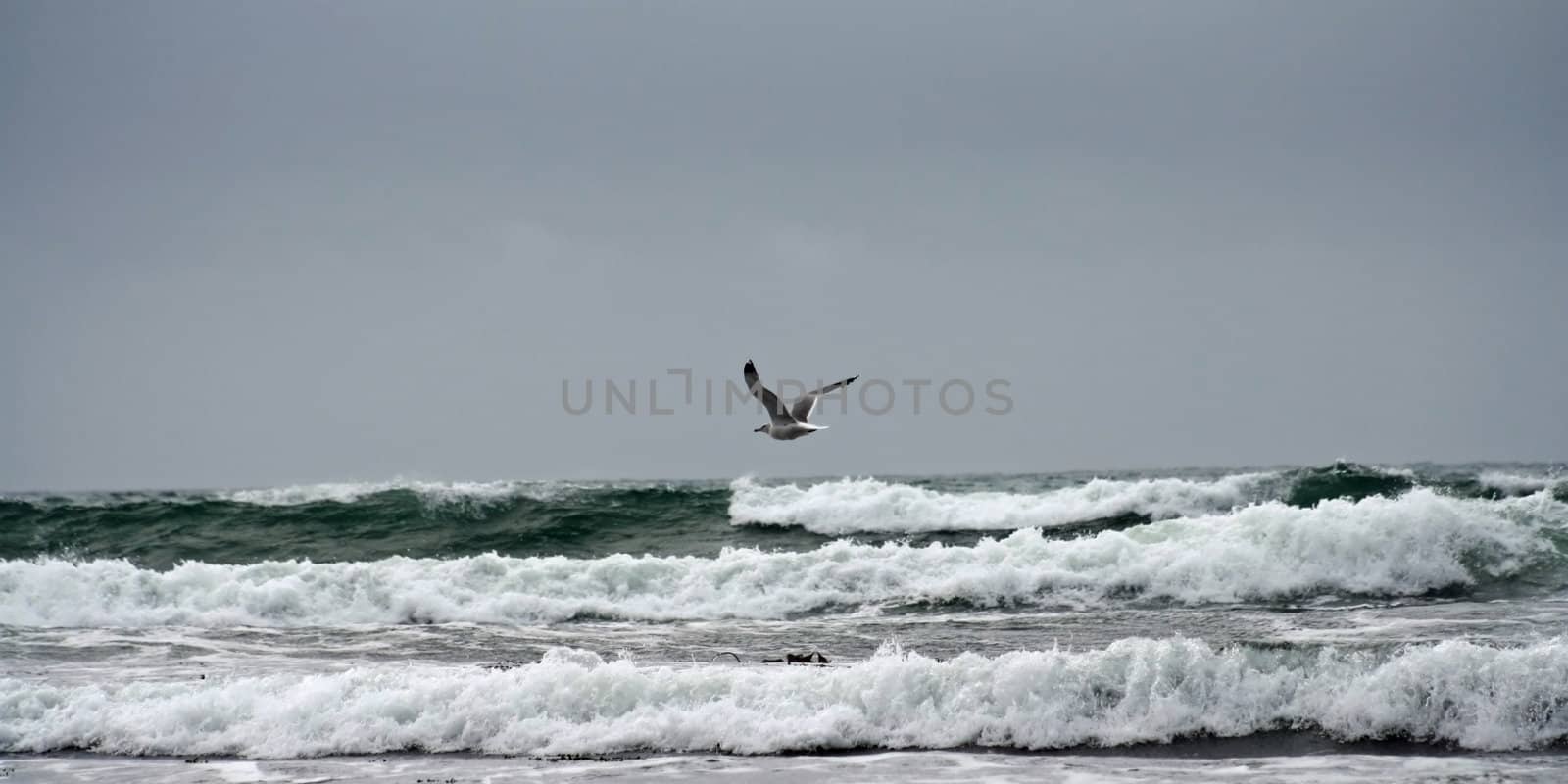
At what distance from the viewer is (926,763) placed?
931cm

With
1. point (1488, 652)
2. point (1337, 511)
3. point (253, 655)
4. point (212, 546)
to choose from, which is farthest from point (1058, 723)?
point (212, 546)

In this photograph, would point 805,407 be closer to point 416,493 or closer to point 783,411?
point 783,411

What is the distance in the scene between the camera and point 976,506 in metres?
24.7

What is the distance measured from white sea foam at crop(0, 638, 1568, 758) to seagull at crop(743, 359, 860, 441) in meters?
3.72

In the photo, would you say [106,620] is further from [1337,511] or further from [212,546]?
[1337,511]

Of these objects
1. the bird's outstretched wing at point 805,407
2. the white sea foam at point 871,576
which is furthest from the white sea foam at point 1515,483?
the bird's outstretched wing at point 805,407

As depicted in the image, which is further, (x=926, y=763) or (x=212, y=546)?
(x=212, y=546)

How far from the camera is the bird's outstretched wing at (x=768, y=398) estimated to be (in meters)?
14.4

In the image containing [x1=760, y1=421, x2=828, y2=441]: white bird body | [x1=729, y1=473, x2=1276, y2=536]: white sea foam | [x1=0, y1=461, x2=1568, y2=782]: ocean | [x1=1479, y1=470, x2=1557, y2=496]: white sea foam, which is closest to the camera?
[x1=0, y1=461, x2=1568, y2=782]: ocean

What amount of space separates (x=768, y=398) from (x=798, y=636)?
2.53m

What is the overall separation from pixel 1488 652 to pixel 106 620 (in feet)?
50.1

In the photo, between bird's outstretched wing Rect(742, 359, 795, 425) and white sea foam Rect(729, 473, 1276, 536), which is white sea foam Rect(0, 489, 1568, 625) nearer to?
bird's outstretched wing Rect(742, 359, 795, 425)

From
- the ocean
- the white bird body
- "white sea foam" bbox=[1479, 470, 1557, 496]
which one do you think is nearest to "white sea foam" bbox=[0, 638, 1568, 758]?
the ocean

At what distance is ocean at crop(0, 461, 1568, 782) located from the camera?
968cm
